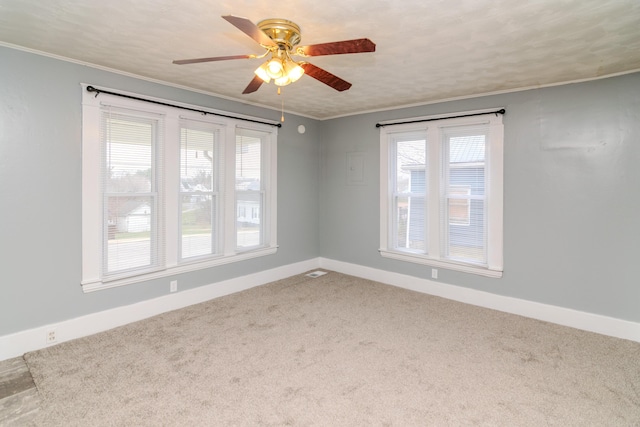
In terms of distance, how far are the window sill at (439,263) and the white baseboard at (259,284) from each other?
233mm

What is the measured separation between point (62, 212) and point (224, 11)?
7.54ft

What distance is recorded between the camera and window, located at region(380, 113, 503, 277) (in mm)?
3975

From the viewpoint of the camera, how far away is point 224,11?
212 centimetres

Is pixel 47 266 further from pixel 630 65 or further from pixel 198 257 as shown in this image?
pixel 630 65

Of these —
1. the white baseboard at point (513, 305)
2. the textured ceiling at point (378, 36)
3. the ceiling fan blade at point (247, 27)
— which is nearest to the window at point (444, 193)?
the white baseboard at point (513, 305)

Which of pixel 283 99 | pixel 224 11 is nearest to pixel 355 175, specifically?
pixel 283 99

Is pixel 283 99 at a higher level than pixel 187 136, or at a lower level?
higher

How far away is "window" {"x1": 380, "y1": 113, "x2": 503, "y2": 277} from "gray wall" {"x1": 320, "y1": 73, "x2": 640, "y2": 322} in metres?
0.14

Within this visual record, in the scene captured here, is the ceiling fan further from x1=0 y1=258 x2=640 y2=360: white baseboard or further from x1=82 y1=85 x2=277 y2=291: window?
x1=0 y1=258 x2=640 y2=360: white baseboard

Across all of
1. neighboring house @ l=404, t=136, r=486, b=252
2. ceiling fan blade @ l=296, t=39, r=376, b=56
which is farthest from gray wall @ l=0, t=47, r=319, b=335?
neighboring house @ l=404, t=136, r=486, b=252

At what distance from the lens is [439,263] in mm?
4418

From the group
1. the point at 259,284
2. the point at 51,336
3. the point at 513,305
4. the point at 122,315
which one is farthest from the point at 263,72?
the point at 513,305

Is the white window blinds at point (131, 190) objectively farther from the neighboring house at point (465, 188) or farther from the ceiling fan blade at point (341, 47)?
the neighboring house at point (465, 188)

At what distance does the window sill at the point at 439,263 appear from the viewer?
158 inches
